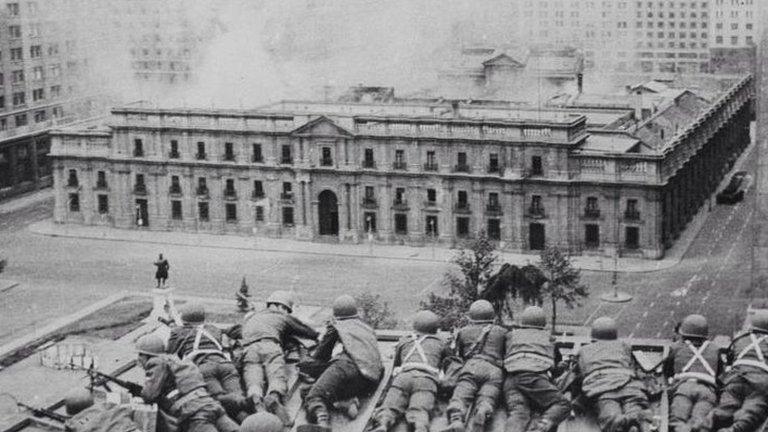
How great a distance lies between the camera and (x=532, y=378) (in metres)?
25.1

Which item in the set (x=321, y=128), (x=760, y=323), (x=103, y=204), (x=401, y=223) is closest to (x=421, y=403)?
(x=760, y=323)

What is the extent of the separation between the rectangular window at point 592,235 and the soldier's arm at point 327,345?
87.7 m

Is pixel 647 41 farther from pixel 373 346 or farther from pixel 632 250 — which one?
pixel 373 346

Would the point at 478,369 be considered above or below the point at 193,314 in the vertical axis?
below

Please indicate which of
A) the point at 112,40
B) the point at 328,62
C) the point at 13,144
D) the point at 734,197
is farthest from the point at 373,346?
the point at 328,62

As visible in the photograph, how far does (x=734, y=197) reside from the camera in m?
133

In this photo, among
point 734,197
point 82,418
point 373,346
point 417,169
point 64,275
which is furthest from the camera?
point 734,197

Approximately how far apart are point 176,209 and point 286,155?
514 inches

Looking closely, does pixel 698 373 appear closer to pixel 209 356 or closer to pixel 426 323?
pixel 426 323

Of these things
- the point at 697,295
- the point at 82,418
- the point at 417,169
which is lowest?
the point at 697,295

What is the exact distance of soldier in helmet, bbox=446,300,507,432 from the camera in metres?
24.2

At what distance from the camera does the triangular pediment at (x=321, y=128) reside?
11994 centimetres

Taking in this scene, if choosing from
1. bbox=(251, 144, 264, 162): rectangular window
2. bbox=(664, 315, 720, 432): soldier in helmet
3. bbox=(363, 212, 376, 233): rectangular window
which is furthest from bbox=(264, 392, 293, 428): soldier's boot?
bbox=(251, 144, 264, 162): rectangular window

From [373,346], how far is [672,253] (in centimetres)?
8904
